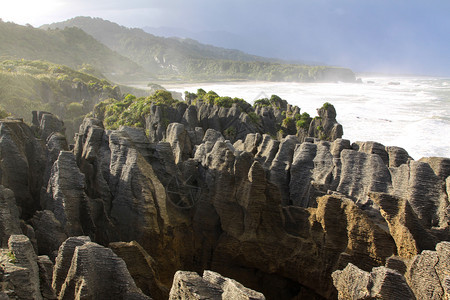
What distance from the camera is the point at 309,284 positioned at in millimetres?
11312

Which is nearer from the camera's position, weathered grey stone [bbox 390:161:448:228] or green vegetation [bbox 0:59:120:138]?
weathered grey stone [bbox 390:161:448:228]

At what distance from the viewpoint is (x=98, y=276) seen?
6.85 metres

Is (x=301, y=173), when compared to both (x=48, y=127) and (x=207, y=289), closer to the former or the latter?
(x=207, y=289)

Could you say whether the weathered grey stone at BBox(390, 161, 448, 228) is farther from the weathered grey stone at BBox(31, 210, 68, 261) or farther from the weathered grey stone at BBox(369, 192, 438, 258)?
the weathered grey stone at BBox(31, 210, 68, 261)

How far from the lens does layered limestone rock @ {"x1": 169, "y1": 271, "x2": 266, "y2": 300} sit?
5.64m

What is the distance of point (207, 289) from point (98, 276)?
7.51 feet

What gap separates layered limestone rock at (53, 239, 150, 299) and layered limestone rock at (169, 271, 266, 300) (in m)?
1.07

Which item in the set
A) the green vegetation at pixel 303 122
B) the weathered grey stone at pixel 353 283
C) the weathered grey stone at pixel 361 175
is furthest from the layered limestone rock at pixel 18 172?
the green vegetation at pixel 303 122

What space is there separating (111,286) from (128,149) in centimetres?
577

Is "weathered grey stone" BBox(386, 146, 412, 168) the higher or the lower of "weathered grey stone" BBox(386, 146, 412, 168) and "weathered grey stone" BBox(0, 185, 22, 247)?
the higher

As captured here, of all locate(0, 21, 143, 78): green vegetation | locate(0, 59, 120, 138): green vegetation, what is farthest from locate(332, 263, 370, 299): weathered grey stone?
locate(0, 21, 143, 78): green vegetation

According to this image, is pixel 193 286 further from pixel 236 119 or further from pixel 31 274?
pixel 236 119

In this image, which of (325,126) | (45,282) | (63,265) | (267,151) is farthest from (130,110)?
(45,282)

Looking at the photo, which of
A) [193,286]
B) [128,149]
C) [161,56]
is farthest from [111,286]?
[161,56]
